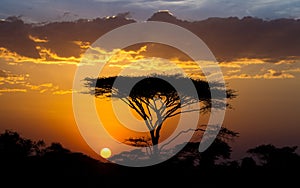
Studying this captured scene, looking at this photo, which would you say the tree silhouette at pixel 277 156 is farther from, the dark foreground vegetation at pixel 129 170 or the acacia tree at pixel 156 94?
the acacia tree at pixel 156 94

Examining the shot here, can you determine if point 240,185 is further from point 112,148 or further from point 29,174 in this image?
point 112,148

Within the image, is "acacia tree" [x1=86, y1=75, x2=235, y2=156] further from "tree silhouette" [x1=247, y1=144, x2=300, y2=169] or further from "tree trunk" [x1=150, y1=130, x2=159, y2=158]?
"tree silhouette" [x1=247, y1=144, x2=300, y2=169]

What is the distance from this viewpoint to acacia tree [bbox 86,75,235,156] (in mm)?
48875

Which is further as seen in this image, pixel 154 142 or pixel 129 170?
pixel 154 142

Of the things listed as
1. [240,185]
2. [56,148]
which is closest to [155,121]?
[56,148]

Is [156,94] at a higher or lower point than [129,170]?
higher

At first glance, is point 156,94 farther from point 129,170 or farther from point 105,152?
point 129,170

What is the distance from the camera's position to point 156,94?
49.2m

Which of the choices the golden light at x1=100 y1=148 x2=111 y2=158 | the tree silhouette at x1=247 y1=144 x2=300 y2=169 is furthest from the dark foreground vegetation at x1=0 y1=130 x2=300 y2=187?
the golden light at x1=100 y1=148 x2=111 y2=158

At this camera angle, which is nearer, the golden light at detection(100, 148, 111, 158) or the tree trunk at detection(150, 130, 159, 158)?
the tree trunk at detection(150, 130, 159, 158)

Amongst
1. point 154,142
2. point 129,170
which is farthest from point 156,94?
point 129,170

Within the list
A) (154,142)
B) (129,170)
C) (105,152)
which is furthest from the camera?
(105,152)

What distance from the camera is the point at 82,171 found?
119 ft

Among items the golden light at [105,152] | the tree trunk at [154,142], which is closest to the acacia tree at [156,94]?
the tree trunk at [154,142]
